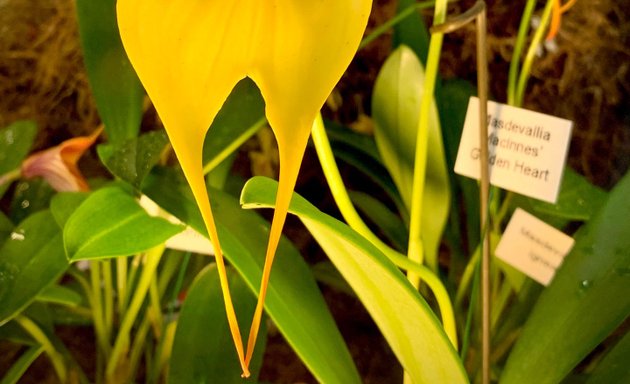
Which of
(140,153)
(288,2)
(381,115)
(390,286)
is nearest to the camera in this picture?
(288,2)

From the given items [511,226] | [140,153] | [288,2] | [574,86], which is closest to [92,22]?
[140,153]

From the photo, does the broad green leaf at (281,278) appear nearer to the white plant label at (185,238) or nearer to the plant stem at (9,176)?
the white plant label at (185,238)

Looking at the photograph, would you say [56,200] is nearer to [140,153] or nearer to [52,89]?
[140,153]

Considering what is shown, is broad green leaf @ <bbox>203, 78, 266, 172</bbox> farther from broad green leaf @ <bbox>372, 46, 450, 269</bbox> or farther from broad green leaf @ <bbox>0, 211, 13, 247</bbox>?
broad green leaf @ <bbox>0, 211, 13, 247</bbox>

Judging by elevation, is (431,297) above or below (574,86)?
below

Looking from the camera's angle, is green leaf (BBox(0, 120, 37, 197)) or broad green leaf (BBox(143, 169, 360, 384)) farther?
green leaf (BBox(0, 120, 37, 197))

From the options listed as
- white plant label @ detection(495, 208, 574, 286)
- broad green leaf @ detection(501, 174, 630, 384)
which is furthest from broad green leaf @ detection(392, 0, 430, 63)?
broad green leaf @ detection(501, 174, 630, 384)

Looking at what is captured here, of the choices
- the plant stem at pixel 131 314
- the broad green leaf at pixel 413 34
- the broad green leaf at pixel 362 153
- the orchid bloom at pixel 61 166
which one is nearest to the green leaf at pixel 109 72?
the orchid bloom at pixel 61 166
